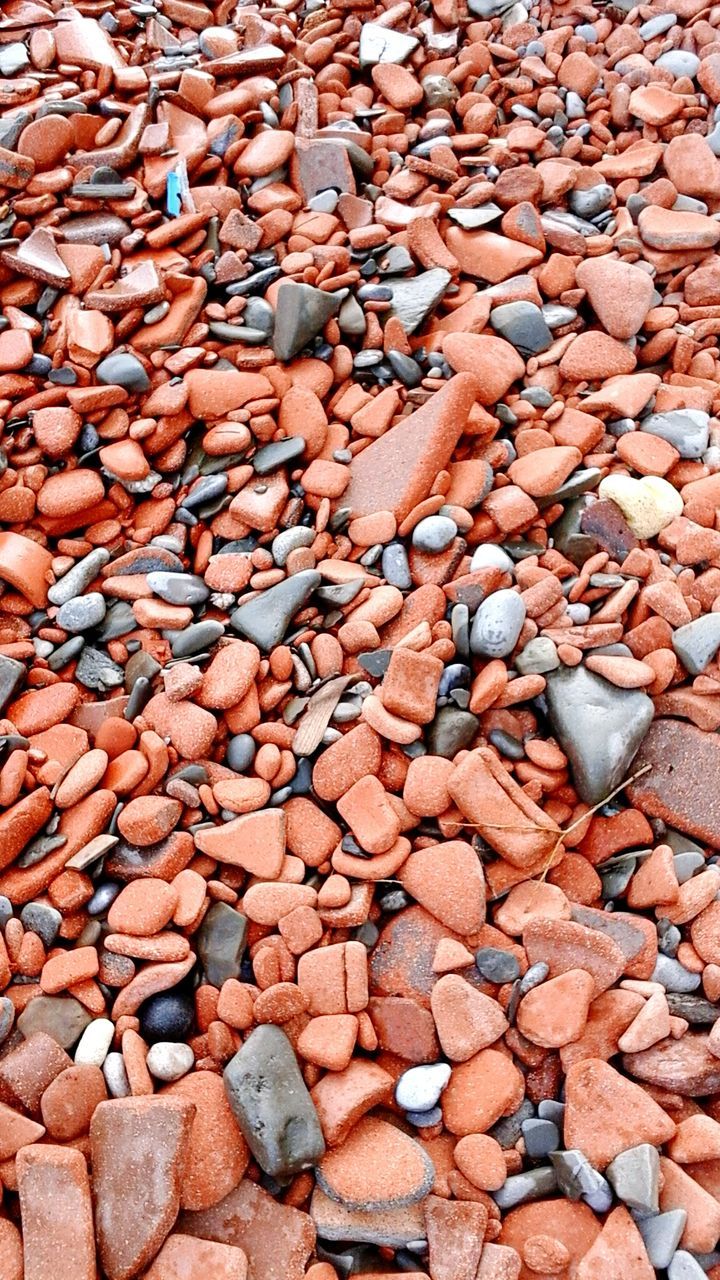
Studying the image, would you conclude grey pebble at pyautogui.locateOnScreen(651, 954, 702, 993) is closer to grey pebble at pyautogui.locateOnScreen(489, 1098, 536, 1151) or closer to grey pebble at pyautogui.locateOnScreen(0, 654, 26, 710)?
grey pebble at pyautogui.locateOnScreen(489, 1098, 536, 1151)

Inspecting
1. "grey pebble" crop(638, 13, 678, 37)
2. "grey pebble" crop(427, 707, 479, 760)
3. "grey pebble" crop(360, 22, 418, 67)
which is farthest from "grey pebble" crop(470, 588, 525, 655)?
"grey pebble" crop(638, 13, 678, 37)

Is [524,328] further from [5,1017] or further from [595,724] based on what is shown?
Result: [5,1017]

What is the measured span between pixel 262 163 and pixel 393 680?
4.32ft

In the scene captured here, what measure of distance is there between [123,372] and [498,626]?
2.78 ft

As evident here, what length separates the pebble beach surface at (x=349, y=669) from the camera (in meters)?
1.26

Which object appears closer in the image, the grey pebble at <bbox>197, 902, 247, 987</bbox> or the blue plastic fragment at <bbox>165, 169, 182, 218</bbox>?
the grey pebble at <bbox>197, 902, 247, 987</bbox>

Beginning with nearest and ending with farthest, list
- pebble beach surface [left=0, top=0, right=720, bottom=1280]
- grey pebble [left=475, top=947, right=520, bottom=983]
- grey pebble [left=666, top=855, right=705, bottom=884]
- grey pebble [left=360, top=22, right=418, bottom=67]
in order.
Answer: pebble beach surface [left=0, top=0, right=720, bottom=1280]
grey pebble [left=475, top=947, right=520, bottom=983]
grey pebble [left=666, top=855, right=705, bottom=884]
grey pebble [left=360, top=22, right=418, bottom=67]

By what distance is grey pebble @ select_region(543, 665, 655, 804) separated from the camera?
5.07ft

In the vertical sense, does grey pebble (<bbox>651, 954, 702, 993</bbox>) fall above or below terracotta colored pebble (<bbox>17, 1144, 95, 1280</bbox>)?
below

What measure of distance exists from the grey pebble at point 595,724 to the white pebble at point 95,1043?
31.1 inches

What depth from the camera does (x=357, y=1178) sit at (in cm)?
125

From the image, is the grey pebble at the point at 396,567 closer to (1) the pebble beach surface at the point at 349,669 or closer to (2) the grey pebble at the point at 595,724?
(1) the pebble beach surface at the point at 349,669

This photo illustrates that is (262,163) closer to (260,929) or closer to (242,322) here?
(242,322)

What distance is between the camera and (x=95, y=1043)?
133 centimetres
